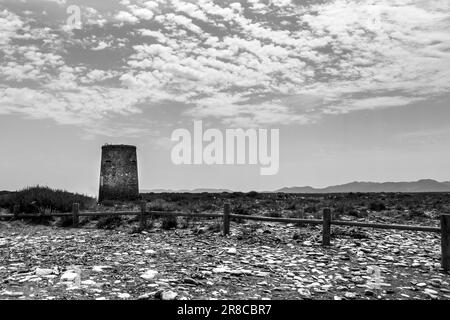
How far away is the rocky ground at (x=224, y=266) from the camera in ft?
25.2

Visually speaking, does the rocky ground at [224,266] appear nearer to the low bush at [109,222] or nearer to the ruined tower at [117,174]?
the low bush at [109,222]

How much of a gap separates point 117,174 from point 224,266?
Result: 72.6 ft

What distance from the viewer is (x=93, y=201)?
27297 mm

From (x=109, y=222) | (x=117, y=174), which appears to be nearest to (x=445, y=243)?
(x=109, y=222)

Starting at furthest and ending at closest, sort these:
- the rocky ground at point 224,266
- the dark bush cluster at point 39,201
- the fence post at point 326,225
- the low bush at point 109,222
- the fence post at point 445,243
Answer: the dark bush cluster at point 39,201 < the low bush at point 109,222 < the fence post at point 326,225 < the fence post at point 445,243 < the rocky ground at point 224,266

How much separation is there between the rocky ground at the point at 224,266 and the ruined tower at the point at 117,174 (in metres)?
14.1


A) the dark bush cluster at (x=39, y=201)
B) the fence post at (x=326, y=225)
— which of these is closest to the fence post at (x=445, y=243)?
the fence post at (x=326, y=225)

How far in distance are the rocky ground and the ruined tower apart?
46.2 ft

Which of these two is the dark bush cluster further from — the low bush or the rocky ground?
the rocky ground

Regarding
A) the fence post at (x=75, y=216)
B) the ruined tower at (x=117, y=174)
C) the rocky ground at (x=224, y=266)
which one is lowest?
the rocky ground at (x=224, y=266)

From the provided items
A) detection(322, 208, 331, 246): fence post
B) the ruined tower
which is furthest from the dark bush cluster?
detection(322, 208, 331, 246): fence post

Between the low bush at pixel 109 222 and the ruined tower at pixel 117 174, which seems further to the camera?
the ruined tower at pixel 117 174

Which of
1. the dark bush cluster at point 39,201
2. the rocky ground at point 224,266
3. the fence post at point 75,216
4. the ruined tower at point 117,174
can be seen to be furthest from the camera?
the ruined tower at point 117,174
